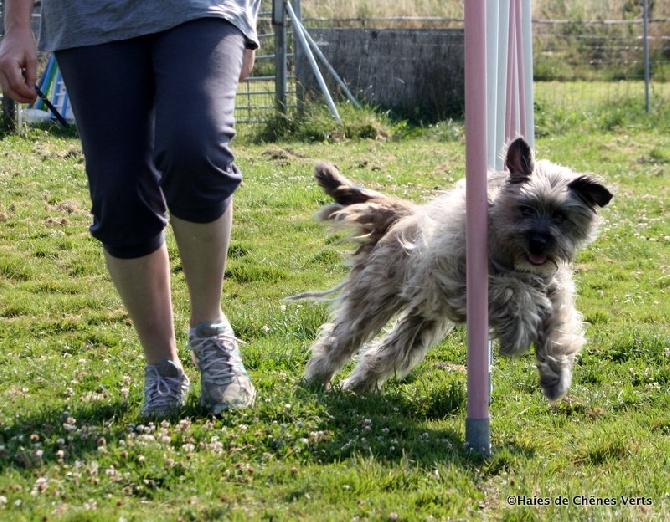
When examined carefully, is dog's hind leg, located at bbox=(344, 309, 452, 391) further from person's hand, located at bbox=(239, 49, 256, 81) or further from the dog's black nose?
person's hand, located at bbox=(239, 49, 256, 81)

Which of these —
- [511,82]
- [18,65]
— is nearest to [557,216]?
[511,82]

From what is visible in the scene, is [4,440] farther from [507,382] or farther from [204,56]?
[507,382]

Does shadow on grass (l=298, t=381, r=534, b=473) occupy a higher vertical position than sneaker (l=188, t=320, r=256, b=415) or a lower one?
lower

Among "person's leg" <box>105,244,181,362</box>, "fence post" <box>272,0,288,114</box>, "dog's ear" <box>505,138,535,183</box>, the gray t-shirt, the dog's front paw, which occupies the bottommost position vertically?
the dog's front paw

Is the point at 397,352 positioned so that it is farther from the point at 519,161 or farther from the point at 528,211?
the point at 519,161

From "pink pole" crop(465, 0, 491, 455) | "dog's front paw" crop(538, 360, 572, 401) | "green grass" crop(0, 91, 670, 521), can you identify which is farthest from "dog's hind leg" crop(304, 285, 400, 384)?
"pink pole" crop(465, 0, 491, 455)

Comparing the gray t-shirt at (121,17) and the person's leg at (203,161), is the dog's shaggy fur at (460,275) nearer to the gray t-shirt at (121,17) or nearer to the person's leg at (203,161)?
the person's leg at (203,161)

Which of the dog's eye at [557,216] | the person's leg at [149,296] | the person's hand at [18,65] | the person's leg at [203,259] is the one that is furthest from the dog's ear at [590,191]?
the person's hand at [18,65]

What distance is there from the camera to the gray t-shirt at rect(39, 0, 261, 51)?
3.46 meters

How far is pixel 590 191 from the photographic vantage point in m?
4.48

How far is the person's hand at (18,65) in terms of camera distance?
3.51 m

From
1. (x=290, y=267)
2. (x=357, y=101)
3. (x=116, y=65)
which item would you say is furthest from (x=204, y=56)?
(x=357, y=101)

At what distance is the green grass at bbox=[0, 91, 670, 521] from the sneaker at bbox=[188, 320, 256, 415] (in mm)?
82

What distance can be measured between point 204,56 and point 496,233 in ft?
5.32
